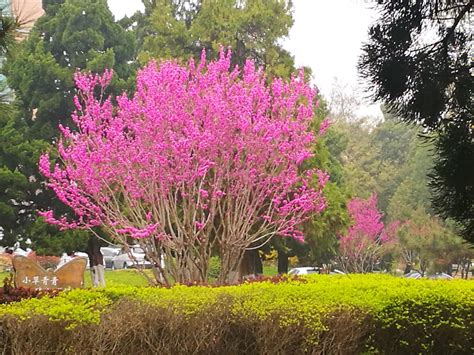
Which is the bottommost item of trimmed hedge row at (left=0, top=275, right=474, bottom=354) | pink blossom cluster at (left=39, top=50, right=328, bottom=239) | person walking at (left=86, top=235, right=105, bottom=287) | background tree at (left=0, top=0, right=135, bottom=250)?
trimmed hedge row at (left=0, top=275, right=474, bottom=354)

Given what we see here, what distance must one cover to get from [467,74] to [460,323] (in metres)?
3.00

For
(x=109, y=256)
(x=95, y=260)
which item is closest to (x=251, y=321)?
(x=95, y=260)

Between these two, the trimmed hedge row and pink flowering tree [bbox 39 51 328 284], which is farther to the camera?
pink flowering tree [bbox 39 51 328 284]

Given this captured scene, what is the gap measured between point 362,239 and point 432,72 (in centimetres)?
2686

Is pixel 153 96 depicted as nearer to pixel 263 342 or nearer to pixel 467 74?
pixel 263 342

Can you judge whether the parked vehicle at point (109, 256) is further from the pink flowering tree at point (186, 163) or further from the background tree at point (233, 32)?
the pink flowering tree at point (186, 163)

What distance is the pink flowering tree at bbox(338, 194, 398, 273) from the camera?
99.9ft

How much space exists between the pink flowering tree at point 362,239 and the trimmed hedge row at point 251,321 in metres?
23.2

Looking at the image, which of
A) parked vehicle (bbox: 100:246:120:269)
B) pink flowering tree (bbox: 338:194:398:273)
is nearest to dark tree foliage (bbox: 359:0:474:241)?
pink flowering tree (bbox: 338:194:398:273)

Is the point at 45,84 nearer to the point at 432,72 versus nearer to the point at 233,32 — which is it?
the point at 233,32

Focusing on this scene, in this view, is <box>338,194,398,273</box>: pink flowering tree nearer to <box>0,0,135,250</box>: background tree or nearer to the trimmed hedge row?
<box>0,0,135,250</box>: background tree

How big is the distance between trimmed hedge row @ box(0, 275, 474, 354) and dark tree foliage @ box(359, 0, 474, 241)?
213 centimetres

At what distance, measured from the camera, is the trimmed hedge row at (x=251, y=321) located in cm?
520

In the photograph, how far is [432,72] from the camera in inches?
171
